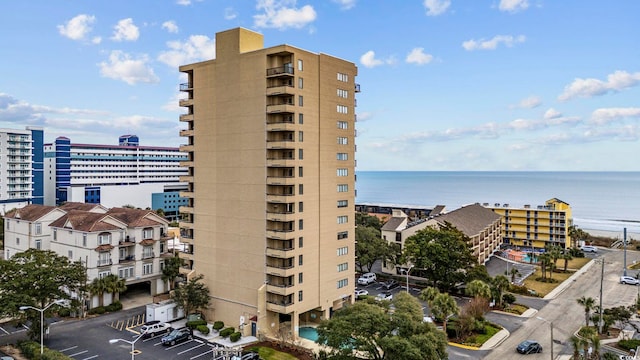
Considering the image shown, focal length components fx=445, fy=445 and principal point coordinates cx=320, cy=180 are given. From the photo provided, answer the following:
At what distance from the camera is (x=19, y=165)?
5271 inches

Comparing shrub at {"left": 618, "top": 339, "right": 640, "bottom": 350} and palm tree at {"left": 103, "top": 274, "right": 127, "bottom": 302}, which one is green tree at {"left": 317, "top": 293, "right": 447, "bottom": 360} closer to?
shrub at {"left": 618, "top": 339, "right": 640, "bottom": 350}

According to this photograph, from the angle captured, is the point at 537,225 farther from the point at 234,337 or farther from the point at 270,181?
the point at 234,337

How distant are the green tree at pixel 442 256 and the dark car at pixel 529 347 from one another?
19213mm

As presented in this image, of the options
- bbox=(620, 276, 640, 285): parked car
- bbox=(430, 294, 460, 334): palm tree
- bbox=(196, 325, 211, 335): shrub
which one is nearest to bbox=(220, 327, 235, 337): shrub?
bbox=(196, 325, 211, 335): shrub

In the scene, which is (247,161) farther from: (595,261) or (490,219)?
(595,261)

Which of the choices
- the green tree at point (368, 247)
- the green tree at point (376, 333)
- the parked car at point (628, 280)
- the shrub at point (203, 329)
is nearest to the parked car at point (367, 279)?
the green tree at point (368, 247)

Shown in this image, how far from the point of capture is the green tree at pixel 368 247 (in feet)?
244

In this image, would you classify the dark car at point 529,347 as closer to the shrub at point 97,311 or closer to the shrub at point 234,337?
the shrub at point 234,337

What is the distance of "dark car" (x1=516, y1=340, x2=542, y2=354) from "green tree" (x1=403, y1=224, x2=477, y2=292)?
63.0 feet

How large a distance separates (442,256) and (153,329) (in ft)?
132

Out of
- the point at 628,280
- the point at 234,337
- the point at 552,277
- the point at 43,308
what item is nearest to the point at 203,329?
the point at 234,337

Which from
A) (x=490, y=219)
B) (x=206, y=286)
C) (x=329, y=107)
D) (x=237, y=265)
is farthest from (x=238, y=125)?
(x=490, y=219)

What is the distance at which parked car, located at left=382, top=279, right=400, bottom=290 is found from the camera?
71838mm

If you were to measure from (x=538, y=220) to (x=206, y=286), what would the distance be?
82775 mm
